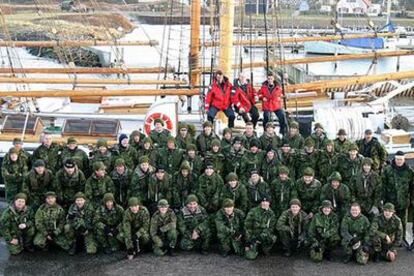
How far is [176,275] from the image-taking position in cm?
989

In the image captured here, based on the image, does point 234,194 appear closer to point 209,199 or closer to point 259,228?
point 209,199

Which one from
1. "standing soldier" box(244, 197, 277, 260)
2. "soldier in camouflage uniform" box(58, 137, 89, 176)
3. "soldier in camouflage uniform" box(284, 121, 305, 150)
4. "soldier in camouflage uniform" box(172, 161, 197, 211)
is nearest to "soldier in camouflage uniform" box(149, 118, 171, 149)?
"soldier in camouflage uniform" box(172, 161, 197, 211)

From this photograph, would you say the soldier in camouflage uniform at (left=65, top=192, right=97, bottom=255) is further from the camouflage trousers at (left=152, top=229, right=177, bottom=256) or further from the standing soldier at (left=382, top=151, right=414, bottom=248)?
the standing soldier at (left=382, top=151, right=414, bottom=248)

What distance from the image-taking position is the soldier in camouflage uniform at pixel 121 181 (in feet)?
36.4

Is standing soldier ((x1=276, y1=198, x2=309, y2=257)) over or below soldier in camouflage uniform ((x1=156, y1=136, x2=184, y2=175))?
below

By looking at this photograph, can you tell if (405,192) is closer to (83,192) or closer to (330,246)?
(330,246)

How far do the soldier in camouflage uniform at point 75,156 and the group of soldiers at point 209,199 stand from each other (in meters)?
0.02

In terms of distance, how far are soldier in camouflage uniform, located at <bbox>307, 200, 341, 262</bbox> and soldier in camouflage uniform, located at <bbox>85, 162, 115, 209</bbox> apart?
3398mm

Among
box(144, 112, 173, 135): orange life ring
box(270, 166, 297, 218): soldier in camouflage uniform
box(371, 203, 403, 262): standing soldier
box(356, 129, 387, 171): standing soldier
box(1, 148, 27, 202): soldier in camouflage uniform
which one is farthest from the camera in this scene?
box(144, 112, 173, 135): orange life ring

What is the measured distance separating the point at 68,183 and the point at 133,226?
144cm

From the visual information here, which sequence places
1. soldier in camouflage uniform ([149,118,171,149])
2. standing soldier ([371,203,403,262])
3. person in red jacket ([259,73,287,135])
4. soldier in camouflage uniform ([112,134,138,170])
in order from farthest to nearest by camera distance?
person in red jacket ([259,73,287,135]) < soldier in camouflage uniform ([149,118,171,149]) < soldier in camouflage uniform ([112,134,138,170]) < standing soldier ([371,203,403,262])

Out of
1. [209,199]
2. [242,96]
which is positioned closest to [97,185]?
[209,199]

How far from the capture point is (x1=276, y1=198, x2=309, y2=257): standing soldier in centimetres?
1030

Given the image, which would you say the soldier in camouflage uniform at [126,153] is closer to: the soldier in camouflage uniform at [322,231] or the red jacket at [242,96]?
the red jacket at [242,96]
